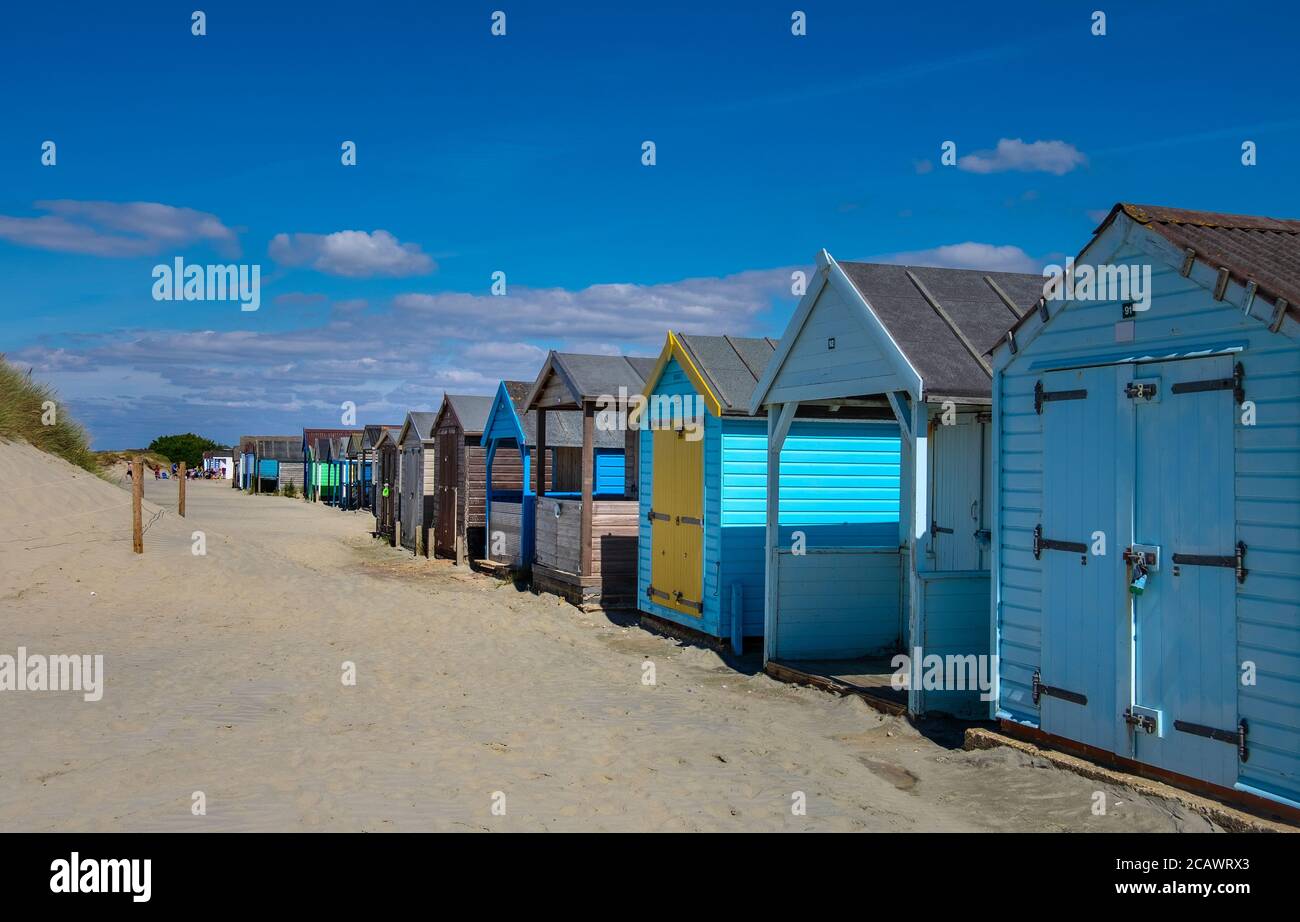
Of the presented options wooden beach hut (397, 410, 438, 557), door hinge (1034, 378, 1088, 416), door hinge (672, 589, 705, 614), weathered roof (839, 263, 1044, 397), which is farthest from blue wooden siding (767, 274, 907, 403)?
wooden beach hut (397, 410, 438, 557)

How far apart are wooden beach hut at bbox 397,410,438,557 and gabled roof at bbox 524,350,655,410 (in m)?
8.59

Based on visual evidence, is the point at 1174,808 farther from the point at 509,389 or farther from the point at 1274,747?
the point at 509,389

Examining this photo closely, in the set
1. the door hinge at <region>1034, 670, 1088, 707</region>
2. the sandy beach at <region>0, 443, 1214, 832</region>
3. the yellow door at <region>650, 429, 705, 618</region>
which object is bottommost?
the sandy beach at <region>0, 443, 1214, 832</region>

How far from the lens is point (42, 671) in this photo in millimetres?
9562

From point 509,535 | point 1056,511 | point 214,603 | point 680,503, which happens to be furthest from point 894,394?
point 509,535

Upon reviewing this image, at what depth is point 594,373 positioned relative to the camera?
1589 centimetres

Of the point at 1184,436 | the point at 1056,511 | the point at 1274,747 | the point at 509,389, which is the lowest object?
the point at 1274,747

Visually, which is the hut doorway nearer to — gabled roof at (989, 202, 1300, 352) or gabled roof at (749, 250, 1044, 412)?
gabled roof at (749, 250, 1044, 412)

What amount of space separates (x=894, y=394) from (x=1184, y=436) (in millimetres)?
2932

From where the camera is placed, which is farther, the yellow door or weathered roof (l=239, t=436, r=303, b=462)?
weathered roof (l=239, t=436, r=303, b=462)

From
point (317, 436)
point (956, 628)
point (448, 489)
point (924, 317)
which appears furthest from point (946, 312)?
point (317, 436)

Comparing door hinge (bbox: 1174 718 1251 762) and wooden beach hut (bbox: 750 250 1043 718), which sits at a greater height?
wooden beach hut (bbox: 750 250 1043 718)

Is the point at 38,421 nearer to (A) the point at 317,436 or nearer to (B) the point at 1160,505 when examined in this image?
(B) the point at 1160,505

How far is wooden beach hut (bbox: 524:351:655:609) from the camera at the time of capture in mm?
15438
